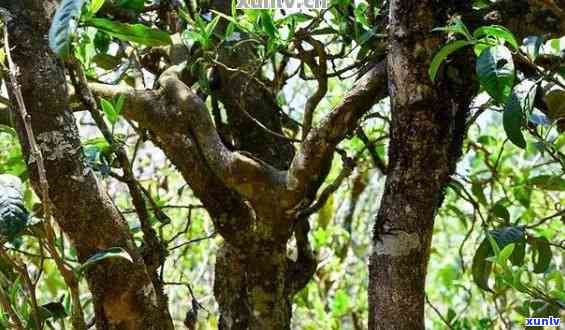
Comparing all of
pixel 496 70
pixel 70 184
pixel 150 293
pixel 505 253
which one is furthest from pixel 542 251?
pixel 70 184

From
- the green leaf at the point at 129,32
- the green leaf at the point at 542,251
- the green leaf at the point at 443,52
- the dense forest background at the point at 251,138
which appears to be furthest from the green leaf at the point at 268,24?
the green leaf at the point at 542,251

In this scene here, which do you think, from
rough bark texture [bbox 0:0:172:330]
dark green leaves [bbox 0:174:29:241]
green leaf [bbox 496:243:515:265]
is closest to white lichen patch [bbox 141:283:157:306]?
rough bark texture [bbox 0:0:172:330]

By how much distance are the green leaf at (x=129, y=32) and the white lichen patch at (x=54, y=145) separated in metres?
0.14

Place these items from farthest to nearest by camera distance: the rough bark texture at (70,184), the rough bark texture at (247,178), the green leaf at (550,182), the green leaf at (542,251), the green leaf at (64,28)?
the green leaf at (550,182) → the green leaf at (542,251) → the rough bark texture at (247,178) → the rough bark texture at (70,184) → the green leaf at (64,28)

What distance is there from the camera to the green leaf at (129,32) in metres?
0.90

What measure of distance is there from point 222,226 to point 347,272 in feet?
4.74

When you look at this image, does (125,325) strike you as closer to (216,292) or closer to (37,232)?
(37,232)

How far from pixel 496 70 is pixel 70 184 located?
47 cm

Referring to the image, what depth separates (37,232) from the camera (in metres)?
1.00

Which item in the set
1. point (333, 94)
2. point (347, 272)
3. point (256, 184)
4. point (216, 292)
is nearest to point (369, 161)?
point (333, 94)

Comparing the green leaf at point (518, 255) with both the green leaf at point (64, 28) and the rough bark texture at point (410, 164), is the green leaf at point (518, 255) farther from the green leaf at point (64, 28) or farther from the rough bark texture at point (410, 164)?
the green leaf at point (64, 28)

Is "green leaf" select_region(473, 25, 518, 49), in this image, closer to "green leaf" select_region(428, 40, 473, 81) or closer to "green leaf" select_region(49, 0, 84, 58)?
"green leaf" select_region(428, 40, 473, 81)

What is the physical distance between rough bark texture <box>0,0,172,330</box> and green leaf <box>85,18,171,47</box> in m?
0.06

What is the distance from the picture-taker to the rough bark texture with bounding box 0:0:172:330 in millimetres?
852
